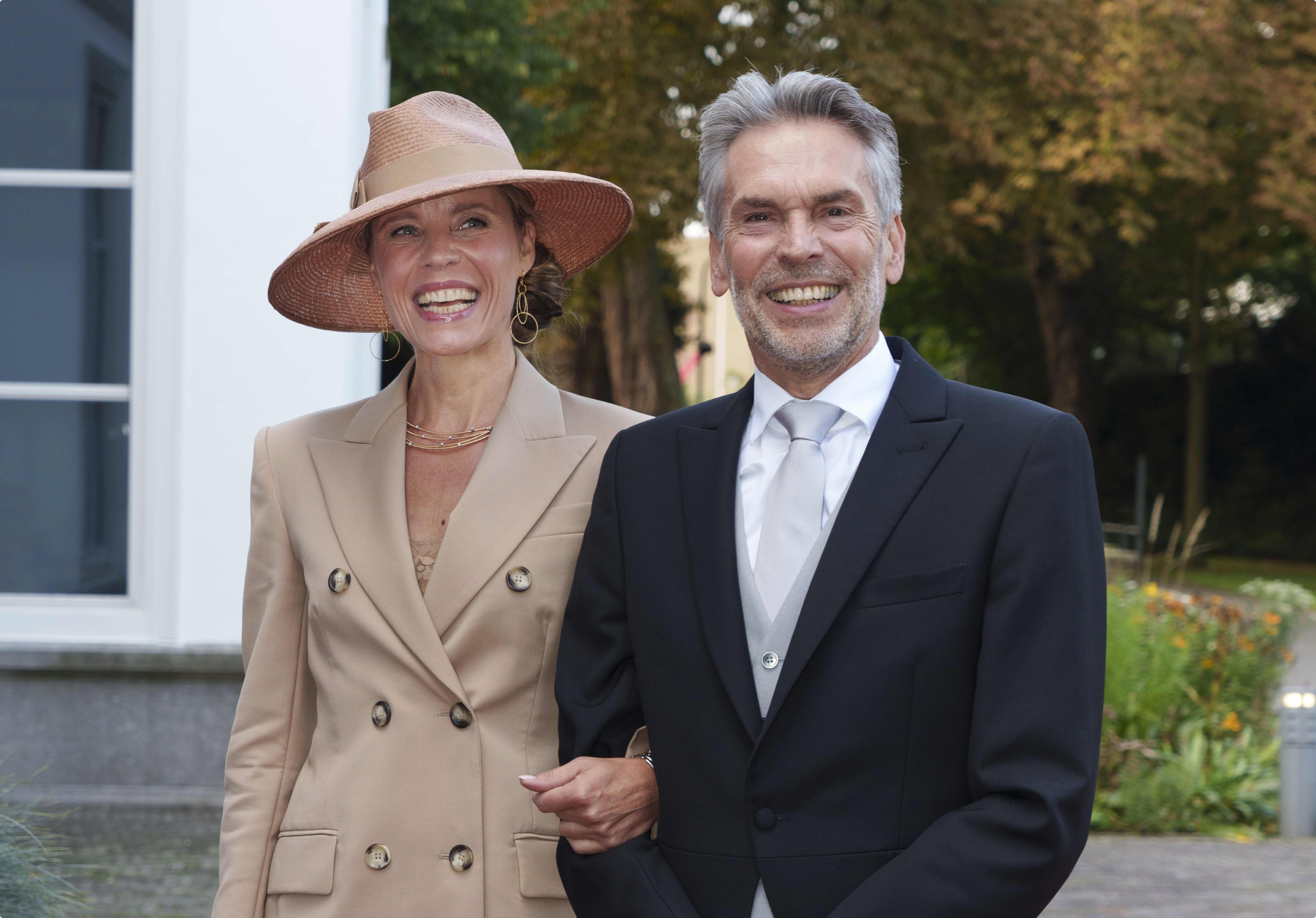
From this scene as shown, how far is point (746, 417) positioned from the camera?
2.16m

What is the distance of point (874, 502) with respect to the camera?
1886 millimetres

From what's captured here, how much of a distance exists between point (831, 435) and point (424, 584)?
844 mm

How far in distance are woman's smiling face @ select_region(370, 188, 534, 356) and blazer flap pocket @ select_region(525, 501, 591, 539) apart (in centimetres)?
36

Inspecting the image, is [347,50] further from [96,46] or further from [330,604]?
[330,604]

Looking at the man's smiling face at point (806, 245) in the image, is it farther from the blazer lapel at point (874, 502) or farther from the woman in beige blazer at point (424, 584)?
the woman in beige blazer at point (424, 584)

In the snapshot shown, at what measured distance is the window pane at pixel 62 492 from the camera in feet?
19.9

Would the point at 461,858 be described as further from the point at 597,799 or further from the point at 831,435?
the point at 831,435

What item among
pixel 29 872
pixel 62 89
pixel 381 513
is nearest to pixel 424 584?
pixel 381 513

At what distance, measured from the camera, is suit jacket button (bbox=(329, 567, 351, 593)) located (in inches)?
92.4

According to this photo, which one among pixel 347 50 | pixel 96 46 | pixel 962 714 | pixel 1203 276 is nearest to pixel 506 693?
pixel 962 714

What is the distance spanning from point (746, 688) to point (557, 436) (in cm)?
80

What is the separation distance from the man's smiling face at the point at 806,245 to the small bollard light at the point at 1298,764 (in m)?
5.14

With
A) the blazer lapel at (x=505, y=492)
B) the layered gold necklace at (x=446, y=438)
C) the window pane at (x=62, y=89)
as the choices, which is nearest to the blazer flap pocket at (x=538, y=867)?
the blazer lapel at (x=505, y=492)

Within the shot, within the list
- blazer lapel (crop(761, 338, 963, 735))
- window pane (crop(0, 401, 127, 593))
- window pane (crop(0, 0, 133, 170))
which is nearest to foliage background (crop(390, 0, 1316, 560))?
window pane (crop(0, 0, 133, 170))
